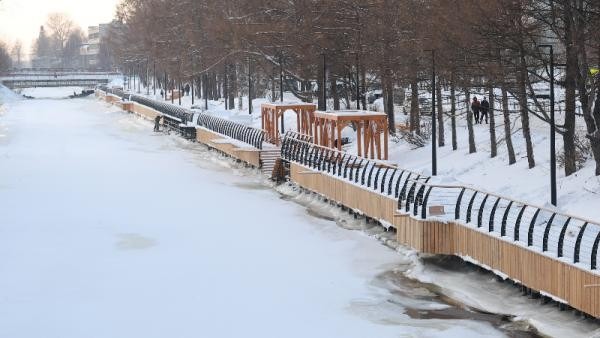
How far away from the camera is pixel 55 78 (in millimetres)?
177375

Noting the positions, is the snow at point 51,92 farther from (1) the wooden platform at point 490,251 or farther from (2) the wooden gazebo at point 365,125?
(1) the wooden platform at point 490,251

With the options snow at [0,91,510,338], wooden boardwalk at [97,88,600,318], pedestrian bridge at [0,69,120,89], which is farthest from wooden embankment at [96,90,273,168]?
pedestrian bridge at [0,69,120,89]

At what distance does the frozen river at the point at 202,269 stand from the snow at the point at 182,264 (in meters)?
0.03

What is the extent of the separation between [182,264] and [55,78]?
162595 millimetres

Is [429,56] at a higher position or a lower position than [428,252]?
higher

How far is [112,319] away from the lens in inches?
642

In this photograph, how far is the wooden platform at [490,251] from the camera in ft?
51.2

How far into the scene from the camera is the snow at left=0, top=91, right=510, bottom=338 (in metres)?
16.0

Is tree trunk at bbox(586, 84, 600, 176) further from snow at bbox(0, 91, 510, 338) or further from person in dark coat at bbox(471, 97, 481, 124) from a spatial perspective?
person in dark coat at bbox(471, 97, 481, 124)

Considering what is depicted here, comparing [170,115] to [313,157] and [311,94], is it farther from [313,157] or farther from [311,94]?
[313,157]

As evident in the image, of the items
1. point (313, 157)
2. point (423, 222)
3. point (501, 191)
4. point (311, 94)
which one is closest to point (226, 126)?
point (311, 94)

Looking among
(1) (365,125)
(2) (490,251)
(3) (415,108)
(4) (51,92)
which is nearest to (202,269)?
(2) (490,251)

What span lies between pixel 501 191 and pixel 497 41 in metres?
3.85

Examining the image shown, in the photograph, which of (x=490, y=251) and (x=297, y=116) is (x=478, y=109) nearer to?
(x=297, y=116)
